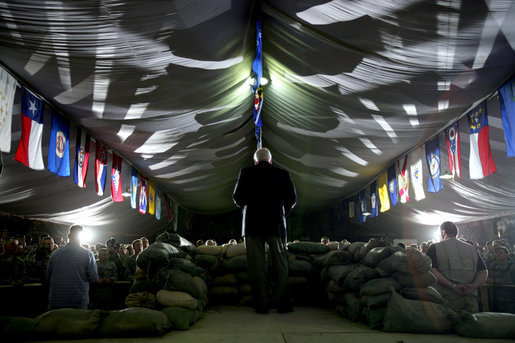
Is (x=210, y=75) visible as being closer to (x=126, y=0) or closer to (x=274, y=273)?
(x=126, y=0)

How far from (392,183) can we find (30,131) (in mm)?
8586

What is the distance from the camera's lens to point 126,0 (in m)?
3.15

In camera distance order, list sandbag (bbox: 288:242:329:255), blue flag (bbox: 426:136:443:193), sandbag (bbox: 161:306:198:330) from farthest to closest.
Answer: blue flag (bbox: 426:136:443:193) → sandbag (bbox: 288:242:329:255) → sandbag (bbox: 161:306:198:330)

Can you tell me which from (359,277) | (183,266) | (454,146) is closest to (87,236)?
(183,266)

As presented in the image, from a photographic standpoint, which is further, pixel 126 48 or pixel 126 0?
pixel 126 48

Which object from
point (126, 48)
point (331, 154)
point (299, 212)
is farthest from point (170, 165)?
point (299, 212)

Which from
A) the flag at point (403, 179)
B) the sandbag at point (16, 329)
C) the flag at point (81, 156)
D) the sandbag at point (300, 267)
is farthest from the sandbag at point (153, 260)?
the flag at point (403, 179)

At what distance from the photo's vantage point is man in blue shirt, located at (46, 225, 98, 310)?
376 cm

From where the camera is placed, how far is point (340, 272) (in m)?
3.25

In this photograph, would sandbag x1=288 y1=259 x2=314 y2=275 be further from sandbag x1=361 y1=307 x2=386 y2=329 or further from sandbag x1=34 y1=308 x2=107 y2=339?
sandbag x1=34 y1=308 x2=107 y2=339

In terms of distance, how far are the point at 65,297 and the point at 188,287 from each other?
1.91 metres

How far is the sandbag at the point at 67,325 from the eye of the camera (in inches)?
80.9

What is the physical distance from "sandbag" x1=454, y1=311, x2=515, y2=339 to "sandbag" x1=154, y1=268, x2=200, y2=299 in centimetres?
191

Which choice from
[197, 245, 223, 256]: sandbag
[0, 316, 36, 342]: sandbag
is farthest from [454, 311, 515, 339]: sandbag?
[0, 316, 36, 342]: sandbag
